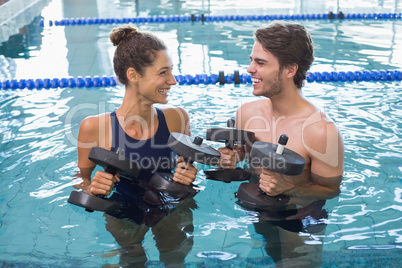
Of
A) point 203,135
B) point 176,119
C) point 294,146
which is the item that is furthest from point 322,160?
point 203,135

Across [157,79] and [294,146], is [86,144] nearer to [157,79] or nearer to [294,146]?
[157,79]

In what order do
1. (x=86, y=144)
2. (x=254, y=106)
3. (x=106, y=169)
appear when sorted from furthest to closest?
(x=254, y=106) → (x=86, y=144) → (x=106, y=169)

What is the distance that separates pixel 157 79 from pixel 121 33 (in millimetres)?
356

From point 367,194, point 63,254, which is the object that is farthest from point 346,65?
point 63,254

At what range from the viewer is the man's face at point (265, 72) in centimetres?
303

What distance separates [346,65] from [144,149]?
4.62 m

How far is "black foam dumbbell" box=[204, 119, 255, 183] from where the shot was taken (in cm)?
297

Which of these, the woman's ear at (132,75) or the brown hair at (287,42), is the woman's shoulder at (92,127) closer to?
the woman's ear at (132,75)

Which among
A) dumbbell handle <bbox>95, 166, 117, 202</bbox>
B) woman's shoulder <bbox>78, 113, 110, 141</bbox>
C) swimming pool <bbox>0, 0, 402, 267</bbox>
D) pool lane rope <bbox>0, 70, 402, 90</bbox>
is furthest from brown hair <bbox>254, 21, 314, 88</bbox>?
pool lane rope <bbox>0, 70, 402, 90</bbox>

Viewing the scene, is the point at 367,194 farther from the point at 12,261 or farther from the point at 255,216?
the point at 12,261

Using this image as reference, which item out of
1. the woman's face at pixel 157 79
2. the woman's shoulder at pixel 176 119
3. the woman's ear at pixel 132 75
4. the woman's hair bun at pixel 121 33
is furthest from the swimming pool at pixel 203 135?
the woman's hair bun at pixel 121 33

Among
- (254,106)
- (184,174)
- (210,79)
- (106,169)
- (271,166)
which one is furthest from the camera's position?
(210,79)

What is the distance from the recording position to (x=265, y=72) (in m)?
3.05

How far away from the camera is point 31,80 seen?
6160 millimetres
